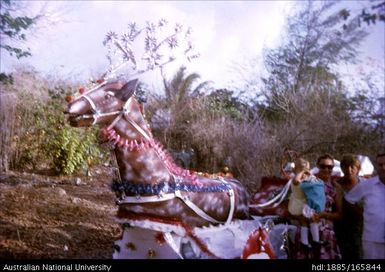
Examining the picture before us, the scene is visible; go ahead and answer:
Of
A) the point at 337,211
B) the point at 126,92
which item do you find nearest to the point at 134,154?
the point at 126,92

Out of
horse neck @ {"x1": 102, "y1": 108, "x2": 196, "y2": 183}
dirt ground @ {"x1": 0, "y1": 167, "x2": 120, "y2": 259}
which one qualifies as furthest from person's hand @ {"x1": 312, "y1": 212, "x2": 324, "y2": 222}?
dirt ground @ {"x1": 0, "y1": 167, "x2": 120, "y2": 259}

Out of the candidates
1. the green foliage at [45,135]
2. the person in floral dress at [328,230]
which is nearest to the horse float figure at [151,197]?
the person in floral dress at [328,230]

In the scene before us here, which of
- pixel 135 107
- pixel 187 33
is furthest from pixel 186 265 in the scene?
pixel 187 33

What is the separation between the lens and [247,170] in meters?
4.30

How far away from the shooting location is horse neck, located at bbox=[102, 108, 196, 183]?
231 centimetres

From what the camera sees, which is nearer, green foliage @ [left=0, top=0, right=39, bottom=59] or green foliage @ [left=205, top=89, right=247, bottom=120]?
green foliage @ [left=0, top=0, right=39, bottom=59]

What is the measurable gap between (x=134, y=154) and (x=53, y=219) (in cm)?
175

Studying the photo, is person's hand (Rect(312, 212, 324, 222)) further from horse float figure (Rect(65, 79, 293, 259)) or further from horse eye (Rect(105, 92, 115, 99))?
horse eye (Rect(105, 92, 115, 99))

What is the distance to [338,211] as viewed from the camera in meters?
2.63

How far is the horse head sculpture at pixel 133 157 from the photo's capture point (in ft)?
7.49

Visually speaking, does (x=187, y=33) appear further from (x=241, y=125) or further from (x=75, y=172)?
(x=75, y=172)

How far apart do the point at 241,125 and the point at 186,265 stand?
8.68 ft

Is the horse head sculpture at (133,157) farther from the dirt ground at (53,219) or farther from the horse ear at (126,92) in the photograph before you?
the dirt ground at (53,219)

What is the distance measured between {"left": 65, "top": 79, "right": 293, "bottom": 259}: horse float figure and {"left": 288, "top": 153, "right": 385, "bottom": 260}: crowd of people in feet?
0.93
